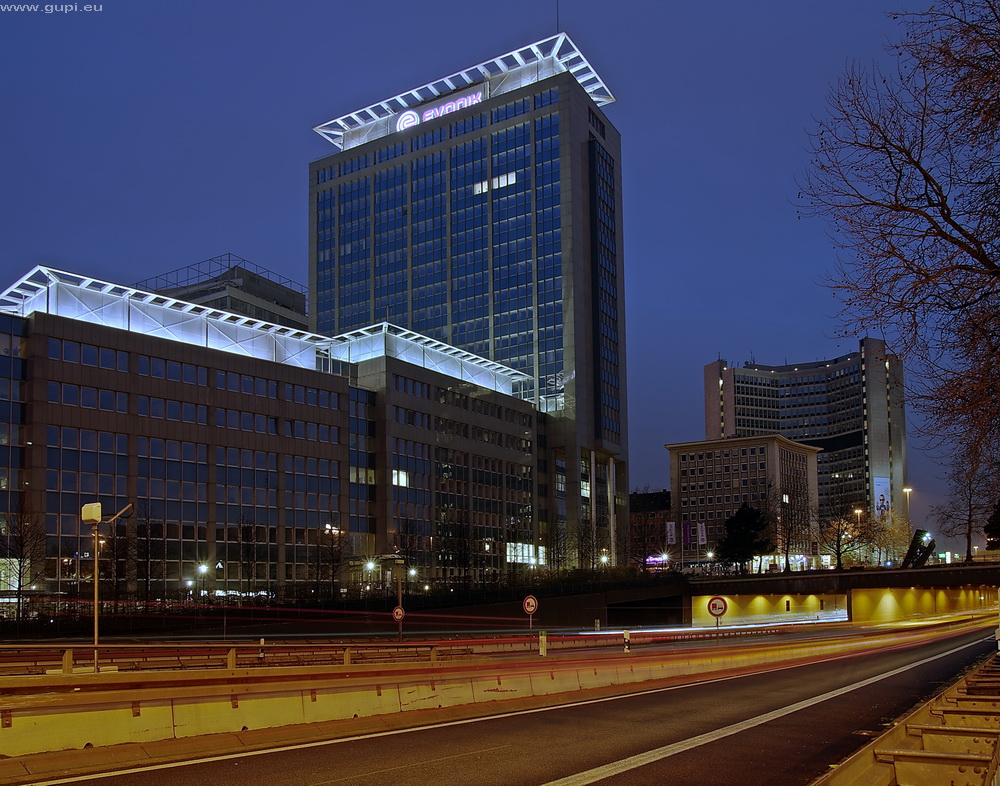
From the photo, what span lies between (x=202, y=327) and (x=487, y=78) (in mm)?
82678

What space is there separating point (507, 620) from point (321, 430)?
27.1m

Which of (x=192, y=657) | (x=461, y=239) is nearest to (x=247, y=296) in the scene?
(x=461, y=239)

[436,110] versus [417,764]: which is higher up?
[436,110]

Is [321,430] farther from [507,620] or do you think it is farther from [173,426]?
[507,620]

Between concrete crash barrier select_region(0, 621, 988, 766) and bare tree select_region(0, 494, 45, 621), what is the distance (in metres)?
45.8

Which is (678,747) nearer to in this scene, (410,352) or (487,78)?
(410,352)

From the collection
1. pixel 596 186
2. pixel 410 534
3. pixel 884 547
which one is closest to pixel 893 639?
pixel 410 534

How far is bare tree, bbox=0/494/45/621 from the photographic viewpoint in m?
64.8

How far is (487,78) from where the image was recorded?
152m

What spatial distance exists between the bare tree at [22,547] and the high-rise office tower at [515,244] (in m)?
68.0

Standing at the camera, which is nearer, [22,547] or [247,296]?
[22,547]

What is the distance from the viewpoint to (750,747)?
15.4 m

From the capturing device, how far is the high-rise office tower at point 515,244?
136875 millimetres

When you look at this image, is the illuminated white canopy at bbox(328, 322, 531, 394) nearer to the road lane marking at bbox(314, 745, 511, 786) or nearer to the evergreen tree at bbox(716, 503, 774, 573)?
the evergreen tree at bbox(716, 503, 774, 573)
